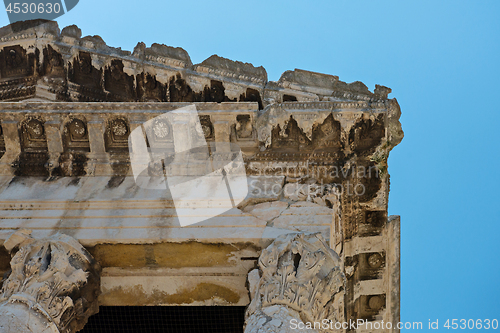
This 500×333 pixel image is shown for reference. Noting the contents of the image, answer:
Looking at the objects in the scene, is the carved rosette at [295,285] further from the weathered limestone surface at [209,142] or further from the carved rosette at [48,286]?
the carved rosette at [48,286]

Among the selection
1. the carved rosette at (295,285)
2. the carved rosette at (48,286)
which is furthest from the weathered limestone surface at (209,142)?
the carved rosette at (48,286)

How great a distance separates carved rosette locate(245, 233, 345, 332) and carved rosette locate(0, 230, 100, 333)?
2.23 meters

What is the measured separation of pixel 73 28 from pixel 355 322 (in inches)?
294

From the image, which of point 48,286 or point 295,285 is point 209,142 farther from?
point 48,286

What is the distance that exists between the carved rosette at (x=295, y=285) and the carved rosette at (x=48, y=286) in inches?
87.6

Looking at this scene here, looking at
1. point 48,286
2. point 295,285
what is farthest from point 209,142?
point 48,286

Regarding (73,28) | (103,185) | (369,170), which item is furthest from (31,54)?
(369,170)

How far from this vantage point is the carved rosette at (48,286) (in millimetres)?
7176

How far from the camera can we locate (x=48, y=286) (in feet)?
24.3

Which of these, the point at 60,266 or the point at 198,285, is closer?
the point at 60,266

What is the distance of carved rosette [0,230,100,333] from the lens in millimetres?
7176

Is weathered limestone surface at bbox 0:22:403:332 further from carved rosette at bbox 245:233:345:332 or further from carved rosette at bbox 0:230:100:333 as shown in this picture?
carved rosette at bbox 0:230:100:333

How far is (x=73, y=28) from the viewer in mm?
11367

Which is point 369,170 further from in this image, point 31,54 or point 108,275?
point 31,54
